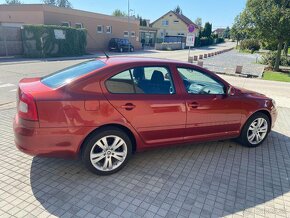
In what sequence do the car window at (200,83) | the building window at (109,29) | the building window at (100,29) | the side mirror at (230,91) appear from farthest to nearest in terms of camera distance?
the building window at (109,29) < the building window at (100,29) < the side mirror at (230,91) < the car window at (200,83)

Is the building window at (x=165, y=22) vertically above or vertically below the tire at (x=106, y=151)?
above

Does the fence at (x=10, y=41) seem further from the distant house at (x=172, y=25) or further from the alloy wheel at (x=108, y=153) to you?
the distant house at (x=172, y=25)

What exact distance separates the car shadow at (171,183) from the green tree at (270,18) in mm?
13099

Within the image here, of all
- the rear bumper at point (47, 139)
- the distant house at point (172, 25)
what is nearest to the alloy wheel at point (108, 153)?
the rear bumper at point (47, 139)

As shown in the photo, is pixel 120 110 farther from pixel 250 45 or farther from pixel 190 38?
pixel 250 45

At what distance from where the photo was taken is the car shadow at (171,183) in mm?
2820

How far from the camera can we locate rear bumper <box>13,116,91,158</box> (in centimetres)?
287

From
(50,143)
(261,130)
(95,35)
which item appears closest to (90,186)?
(50,143)

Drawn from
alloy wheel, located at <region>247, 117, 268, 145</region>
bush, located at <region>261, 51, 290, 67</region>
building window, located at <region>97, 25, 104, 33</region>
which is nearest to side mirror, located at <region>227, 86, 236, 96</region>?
alloy wheel, located at <region>247, 117, 268, 145</region>

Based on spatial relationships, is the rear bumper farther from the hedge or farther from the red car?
the hedge

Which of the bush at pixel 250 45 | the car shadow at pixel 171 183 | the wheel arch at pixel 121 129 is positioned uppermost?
the bush at pixel 250 45

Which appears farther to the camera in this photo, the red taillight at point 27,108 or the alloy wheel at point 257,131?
the alloy wheel at point 257,131

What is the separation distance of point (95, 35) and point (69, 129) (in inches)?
1141

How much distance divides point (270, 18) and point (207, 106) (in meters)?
13.8
